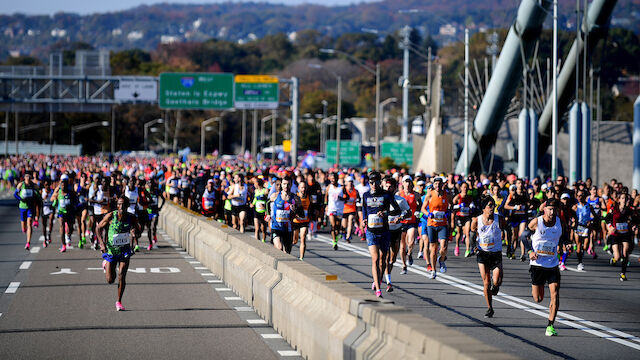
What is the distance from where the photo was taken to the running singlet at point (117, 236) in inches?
543

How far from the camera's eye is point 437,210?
723 inches

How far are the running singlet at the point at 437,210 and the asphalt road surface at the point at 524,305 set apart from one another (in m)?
0.91

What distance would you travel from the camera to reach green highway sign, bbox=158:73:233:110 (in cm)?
6281

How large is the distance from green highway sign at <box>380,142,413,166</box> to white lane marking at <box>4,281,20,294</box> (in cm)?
4784

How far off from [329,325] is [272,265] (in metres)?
3.57

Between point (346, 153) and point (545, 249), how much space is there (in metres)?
54.9

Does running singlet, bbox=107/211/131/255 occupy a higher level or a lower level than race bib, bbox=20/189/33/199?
lower

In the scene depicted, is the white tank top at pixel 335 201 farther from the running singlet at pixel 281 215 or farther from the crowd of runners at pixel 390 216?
the running singlet at pixel 281 215

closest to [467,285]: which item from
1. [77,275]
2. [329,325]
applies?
[77,275]

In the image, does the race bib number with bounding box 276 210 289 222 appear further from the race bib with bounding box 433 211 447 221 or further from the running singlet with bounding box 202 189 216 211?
the running singlet with bounding box 202 189 216 211

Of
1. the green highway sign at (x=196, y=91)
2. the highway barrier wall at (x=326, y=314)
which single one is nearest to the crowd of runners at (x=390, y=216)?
the highway barrier wall at (x=326, y=314)

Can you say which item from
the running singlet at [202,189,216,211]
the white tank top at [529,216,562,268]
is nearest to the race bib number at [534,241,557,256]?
the white tank top at [529,216,562,268]

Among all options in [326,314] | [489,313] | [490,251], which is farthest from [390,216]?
[326,314]

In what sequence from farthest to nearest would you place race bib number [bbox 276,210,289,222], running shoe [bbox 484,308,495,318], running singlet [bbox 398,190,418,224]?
running singlet [bbox 398,190,418,224]
race bib number [bbox 276,210,289,222]
running shoe [bbox 484,308,495,318]
